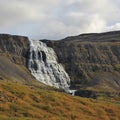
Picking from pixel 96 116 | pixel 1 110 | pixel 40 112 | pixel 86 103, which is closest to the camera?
pixel 1 110

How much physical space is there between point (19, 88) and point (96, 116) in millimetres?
20345

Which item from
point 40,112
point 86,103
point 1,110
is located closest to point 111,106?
point 86,103

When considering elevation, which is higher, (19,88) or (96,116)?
(19,88)

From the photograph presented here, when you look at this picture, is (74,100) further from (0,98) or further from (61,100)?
(0,98)

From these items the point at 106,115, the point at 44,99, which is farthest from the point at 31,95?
the point at 106,115

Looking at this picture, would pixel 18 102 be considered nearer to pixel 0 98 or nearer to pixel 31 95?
pixel 0 98

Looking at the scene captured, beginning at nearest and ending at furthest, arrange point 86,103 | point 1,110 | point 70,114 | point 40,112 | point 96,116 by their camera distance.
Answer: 1. point 1,110
2. point 40,112
3. point 70,114
4. point 96,116
5. point 86,103

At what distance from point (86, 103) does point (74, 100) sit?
129 inches

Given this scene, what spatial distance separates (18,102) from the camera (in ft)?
289

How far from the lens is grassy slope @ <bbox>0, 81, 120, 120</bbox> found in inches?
3211

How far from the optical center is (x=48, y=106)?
3627 inches

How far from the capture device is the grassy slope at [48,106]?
81562mm

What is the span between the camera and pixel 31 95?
99.3 m

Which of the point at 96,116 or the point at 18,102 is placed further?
the point at 96,116
